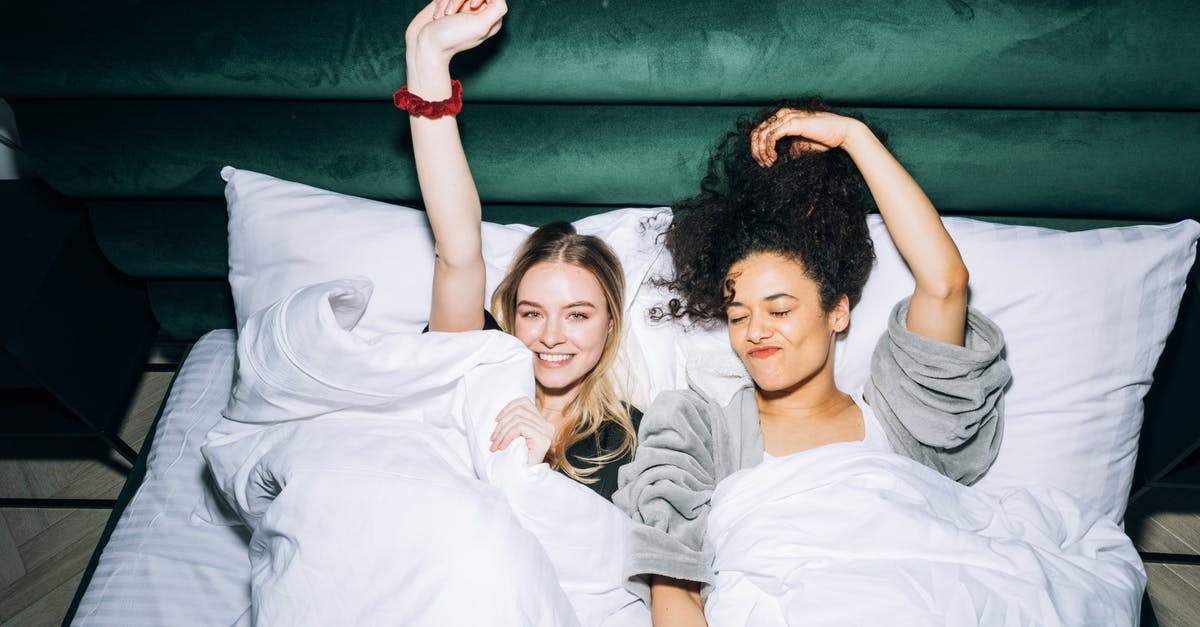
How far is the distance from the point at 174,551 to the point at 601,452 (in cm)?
82

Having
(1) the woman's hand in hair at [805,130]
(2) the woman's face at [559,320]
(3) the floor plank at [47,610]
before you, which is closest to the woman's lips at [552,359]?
(2) the woman's face at [559,320]

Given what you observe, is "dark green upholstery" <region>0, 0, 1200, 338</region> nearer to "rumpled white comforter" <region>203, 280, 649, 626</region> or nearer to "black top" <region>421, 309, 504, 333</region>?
"black top" <region>421, 309, 504, 333</region>

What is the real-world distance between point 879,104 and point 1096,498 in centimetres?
86

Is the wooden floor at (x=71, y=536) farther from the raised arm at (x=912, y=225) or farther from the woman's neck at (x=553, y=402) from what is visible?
the woman's neck at (x=553, y=402)

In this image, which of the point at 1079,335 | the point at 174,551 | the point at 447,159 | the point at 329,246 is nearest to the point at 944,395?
the point at 1079,335

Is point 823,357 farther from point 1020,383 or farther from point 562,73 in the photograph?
point 562,73

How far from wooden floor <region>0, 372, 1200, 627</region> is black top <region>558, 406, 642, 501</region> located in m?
1.37

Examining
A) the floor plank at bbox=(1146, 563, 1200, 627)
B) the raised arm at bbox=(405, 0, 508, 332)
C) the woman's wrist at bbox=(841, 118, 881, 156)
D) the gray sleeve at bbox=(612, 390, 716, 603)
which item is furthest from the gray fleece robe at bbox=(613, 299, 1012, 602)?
the floor plank at bbox=(1146, 563, 1200, 627)

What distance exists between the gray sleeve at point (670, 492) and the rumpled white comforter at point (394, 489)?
5 centimetres

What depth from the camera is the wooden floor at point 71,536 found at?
1.72m

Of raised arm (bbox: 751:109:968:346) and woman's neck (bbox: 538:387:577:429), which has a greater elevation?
raised arm (bbox: 751:109:968:346)

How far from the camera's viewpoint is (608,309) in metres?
1.44

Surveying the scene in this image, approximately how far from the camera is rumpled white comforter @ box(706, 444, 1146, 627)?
1.05 m

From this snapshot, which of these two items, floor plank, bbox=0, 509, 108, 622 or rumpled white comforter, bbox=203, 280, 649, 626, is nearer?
rumpled white comforter, bbox=203, 280, 649, 626
